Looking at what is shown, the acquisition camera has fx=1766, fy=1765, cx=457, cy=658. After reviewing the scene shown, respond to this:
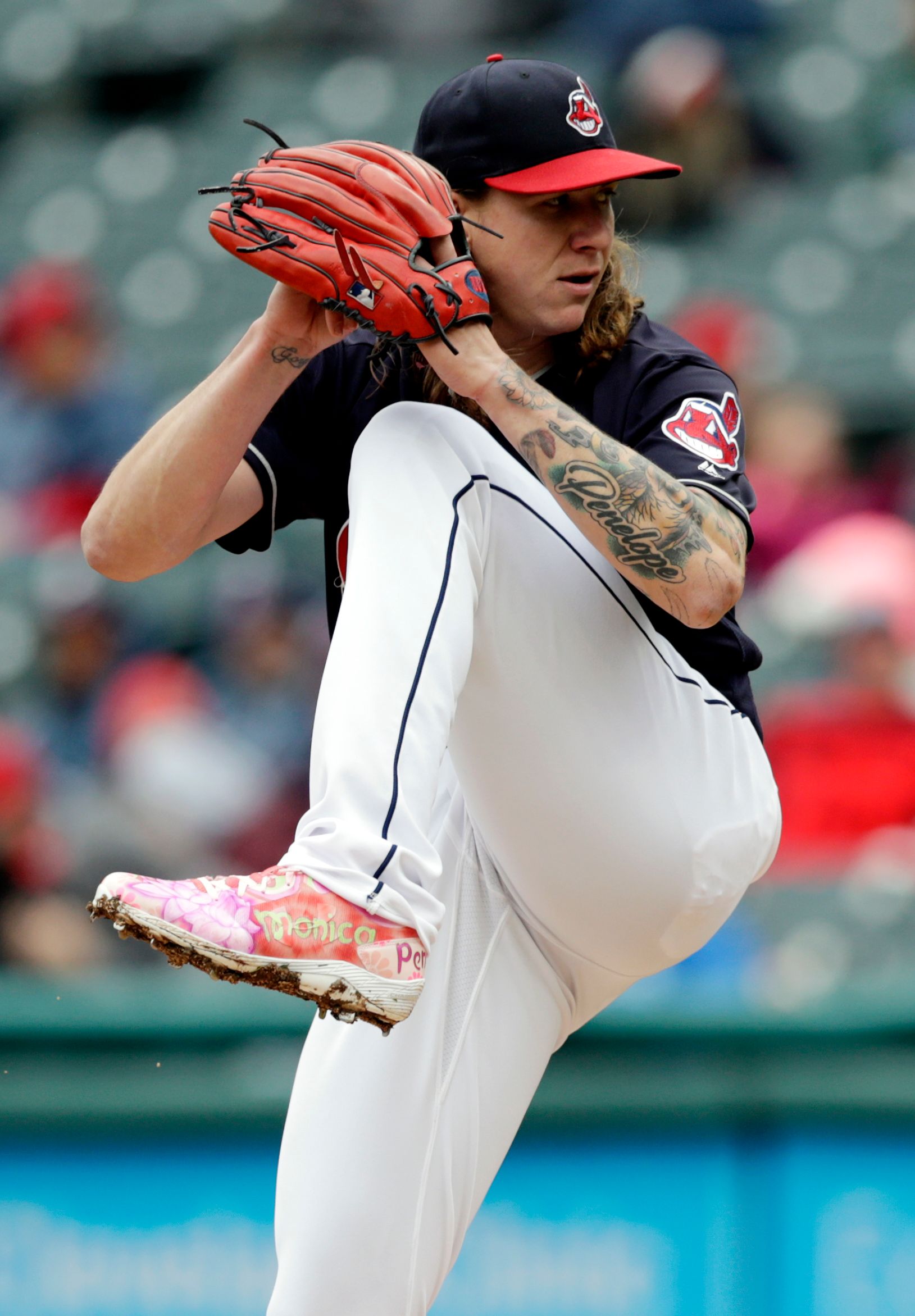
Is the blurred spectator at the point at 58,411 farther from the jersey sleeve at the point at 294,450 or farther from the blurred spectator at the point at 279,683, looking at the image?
the jersey sleeve at the point at 294,450

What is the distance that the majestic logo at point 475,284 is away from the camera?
2.18 meters

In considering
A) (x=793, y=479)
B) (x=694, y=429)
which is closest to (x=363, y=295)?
(x=694, y=429)

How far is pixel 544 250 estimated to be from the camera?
244cm

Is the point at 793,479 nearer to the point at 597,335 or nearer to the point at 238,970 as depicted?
the point at 597,335

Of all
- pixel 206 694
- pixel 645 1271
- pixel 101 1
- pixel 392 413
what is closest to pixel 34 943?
pixel 206 694

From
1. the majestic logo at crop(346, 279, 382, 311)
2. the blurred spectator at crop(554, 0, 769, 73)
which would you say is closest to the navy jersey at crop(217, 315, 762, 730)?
the majestic logo at crop(346, 279, 382, 311)

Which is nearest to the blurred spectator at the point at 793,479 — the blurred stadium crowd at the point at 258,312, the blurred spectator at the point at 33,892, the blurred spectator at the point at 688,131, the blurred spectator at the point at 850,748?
the blurred stadium crowd at the point at 258,312

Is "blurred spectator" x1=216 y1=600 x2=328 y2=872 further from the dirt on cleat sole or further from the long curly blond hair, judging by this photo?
the dirt on cleat sole

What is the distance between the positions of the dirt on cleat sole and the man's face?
999 mm

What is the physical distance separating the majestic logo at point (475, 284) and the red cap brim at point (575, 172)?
25 cm

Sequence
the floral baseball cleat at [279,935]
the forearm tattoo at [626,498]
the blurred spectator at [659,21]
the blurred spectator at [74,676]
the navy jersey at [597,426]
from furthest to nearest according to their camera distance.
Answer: the blurred spectator at [659,21]
the blurred spectator at [74,676]
the navy jersey at [597,426]
the forearm tattoo at [626,498]
the floral baseball cleat at [279,935]

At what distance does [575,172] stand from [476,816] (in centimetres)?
88

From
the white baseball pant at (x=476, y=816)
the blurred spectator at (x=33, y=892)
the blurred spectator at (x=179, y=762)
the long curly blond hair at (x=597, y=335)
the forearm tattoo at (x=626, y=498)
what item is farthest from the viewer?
the blurred spectator at (x=179, y=762)

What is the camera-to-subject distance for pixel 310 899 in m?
1.93
